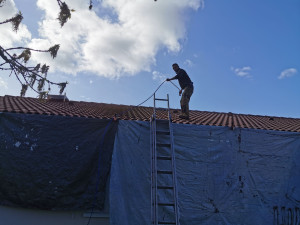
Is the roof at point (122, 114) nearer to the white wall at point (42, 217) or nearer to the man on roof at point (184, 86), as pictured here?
the man on roof at point (184, 86)

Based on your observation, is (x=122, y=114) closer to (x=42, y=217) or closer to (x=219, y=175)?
(x=219, y=175)

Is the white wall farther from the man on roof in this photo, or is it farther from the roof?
the man on roof

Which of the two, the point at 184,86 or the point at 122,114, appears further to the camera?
the point at 122,114

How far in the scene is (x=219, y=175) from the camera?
6391 millimetres

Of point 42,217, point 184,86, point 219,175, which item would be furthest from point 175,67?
point 42,217

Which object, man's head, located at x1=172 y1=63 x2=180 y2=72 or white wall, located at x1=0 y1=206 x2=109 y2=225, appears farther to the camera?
man's head, located at x1=172 y1=63 x2=180 y2=72

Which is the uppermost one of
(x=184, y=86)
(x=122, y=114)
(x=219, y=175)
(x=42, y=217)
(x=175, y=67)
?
(x=175, y=67)

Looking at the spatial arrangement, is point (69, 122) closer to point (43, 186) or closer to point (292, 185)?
point (43, 186)

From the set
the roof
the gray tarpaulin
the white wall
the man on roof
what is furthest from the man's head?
the white wall

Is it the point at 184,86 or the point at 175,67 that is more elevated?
the point at 175,67

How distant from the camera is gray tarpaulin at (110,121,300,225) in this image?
602 centimetres

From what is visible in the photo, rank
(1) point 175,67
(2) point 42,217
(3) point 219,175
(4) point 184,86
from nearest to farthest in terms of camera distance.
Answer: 1. (2) point 42,217
2. (3) point 219,175
3. (4) point 184,86
4. (1) point 175,67

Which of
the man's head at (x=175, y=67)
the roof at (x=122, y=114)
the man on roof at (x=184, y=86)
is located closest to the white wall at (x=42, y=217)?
the roof at (x=122, y=114)

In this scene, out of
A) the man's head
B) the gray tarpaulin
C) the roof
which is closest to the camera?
the gray tarpaulin
